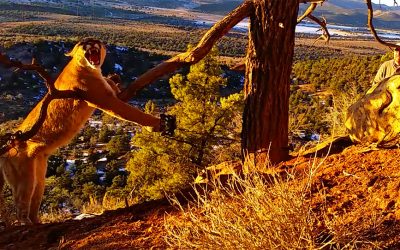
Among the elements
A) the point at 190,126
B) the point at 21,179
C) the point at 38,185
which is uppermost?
the point at 21,179

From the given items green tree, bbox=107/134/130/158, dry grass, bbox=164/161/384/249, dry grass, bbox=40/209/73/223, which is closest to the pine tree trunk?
dry grass, bbox=164/161/384/249

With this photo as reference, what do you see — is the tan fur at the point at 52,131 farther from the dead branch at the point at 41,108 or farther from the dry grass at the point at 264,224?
the dry grass at the point at 264,224

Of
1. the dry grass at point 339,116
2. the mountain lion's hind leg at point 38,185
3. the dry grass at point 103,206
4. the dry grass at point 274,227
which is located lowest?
the dry grass at point 103,206

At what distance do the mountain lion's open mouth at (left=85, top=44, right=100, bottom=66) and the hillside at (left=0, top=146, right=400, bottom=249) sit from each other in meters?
1.70

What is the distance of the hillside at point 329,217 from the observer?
381cm

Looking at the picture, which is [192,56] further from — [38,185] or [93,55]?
[38,185]

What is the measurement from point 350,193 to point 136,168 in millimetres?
13573

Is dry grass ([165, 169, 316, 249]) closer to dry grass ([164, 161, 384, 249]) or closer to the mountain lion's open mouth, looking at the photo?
dry grass ([164, 161, 384, 249])

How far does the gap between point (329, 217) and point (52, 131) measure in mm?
3570

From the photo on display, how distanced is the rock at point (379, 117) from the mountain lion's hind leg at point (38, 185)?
11.8 feet

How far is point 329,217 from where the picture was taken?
4.26m

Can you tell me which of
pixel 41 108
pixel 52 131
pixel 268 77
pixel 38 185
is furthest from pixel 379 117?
pixel 38 185

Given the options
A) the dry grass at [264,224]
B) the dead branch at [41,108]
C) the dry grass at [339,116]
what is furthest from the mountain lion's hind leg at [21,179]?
the dry grass at [339,116]

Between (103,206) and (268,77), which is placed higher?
(268,77)
